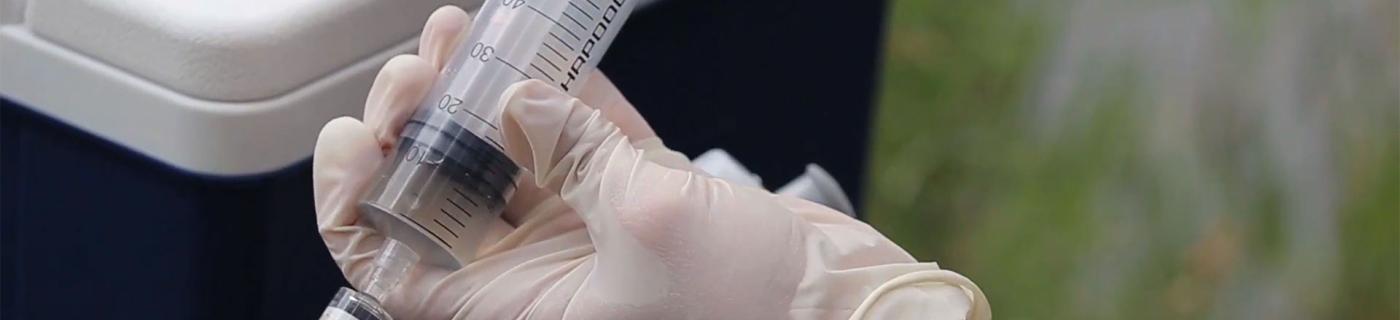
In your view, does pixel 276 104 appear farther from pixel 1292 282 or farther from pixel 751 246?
pixel 1292 282

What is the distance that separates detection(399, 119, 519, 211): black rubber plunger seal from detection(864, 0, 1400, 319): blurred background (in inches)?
28.0

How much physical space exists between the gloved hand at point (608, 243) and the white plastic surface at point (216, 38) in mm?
58

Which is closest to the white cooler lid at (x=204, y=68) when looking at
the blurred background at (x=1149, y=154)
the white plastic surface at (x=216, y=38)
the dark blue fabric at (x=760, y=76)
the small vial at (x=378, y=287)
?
the white plastic surface at (x=216, y=38)

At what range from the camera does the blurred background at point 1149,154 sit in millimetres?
1206

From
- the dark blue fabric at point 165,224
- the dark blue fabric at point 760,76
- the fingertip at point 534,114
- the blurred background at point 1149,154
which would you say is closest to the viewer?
the fingertip at point 534,114

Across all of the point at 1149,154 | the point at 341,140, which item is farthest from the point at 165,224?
the point at 1149,154

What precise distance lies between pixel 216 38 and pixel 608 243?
0.20 m

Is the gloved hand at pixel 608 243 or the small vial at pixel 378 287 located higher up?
the gloved hand at pixel 608 243

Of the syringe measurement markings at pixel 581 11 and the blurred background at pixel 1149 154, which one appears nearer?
the syringe measurement markings at pixel 581 11

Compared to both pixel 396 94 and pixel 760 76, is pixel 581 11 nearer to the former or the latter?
pixel 396 94

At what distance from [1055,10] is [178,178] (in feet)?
2.55

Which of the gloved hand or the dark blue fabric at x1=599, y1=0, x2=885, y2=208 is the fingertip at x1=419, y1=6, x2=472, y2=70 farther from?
the dark blue fabric at x1=599, y1=0, x2=885, y2=208

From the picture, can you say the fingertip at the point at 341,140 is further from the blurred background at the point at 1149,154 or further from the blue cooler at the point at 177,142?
the blurred background at the point at 1149,154

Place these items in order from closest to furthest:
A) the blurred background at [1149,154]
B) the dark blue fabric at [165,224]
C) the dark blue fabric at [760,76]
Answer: the dark blue fabric at [165,224], the dark blue fabric at [760,76], the blurred background at [1149,154]
